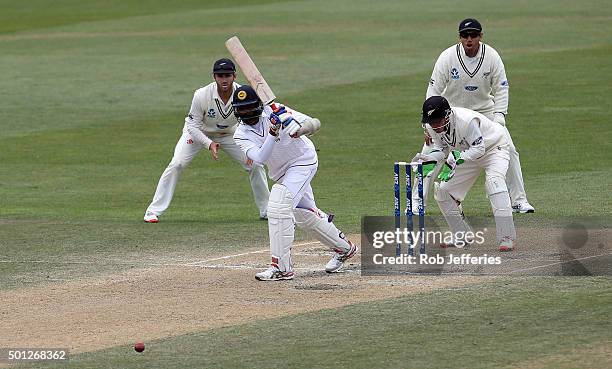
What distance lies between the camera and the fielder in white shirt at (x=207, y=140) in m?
15.6

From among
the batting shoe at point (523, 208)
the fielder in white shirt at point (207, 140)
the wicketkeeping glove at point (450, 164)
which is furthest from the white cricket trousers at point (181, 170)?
the wicketkeeping glove at point (450, 164)

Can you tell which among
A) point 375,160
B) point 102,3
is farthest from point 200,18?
point 375,160

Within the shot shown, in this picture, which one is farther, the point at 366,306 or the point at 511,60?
the point at 511,60

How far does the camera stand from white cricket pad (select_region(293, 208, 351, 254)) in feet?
39.4

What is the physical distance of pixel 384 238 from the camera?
1324cm

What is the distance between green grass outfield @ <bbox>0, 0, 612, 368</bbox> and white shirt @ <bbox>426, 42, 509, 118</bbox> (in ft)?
4.91

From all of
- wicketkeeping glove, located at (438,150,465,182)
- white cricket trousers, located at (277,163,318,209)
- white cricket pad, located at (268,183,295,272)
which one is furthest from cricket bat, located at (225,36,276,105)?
wicketkeeping glove, located at (438,150,465,182)

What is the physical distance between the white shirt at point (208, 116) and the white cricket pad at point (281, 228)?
4103mm

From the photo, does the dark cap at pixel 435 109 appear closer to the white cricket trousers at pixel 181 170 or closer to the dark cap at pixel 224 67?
the dark cap at pixel 224 67

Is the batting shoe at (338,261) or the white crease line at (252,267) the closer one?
the batting shoe at (338,261)

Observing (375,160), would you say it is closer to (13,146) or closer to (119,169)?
(119,169)

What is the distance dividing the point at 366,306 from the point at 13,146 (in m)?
13.6

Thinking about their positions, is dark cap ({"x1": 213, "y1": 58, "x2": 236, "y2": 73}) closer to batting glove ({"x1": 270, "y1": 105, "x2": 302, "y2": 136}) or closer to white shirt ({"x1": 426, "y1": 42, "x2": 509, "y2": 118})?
white shirt ({"x1": 426, "y1": 42, "x2": 509, "y2": 118})

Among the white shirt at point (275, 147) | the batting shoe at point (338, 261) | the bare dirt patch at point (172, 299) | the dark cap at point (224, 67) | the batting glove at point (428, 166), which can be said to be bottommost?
the bare dirt patch at point (172, 299)
